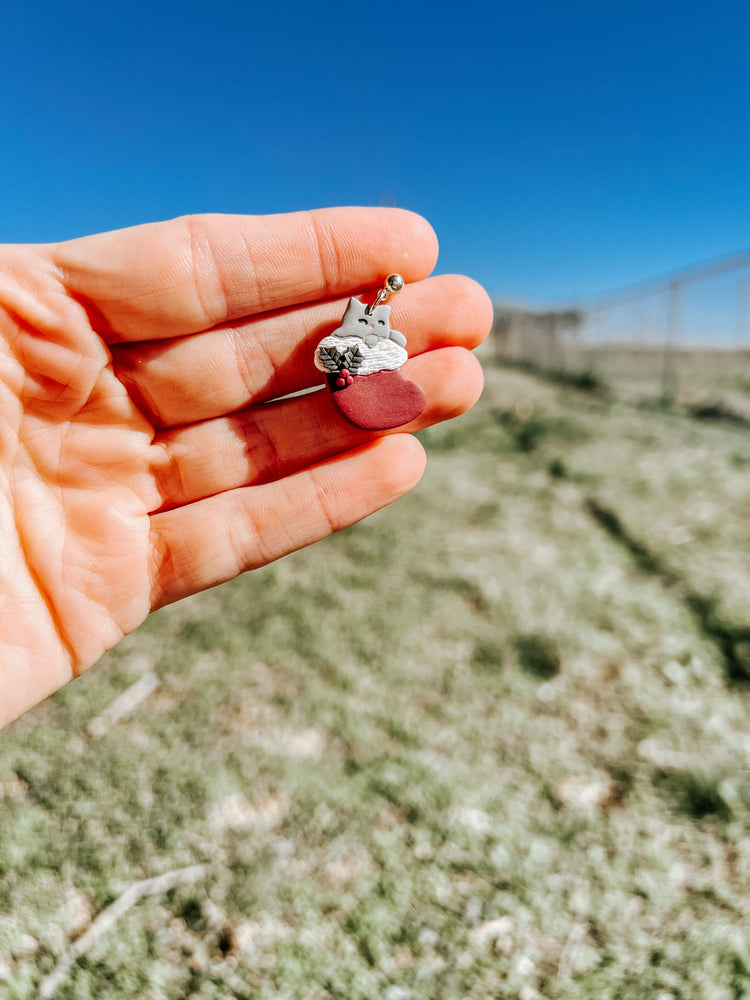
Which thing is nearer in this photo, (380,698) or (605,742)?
(605,742)

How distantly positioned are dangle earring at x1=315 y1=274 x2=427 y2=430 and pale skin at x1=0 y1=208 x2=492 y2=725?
7 cm

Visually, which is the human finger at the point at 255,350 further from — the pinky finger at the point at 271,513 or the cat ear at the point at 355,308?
the pinky finger at the point at 271,513

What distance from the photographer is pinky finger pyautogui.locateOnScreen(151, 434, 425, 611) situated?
2072mm

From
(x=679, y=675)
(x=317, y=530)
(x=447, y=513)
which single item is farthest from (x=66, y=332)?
(x=447, y=513)

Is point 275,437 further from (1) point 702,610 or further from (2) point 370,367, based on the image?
(1) point 702,610

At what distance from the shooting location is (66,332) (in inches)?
73.0

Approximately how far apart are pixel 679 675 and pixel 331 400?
1.90m

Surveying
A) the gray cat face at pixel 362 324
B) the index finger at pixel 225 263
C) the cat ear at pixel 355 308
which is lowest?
the gray cat face at pixel 362 324

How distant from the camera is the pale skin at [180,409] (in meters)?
1.85

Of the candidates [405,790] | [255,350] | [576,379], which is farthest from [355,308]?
[576,379]

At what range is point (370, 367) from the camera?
1971 millimetres

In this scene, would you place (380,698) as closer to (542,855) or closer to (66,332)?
(542,855)

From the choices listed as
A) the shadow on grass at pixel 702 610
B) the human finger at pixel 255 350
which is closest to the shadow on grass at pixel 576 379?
the shadow on grass at pixel 702 610

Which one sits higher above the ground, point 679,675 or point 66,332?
point 66,332
